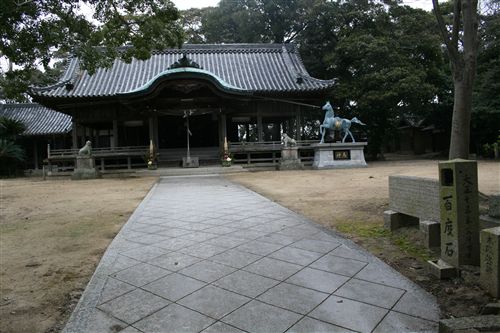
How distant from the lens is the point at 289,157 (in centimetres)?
1973

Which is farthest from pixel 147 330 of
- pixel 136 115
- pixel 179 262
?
pixel 136 115

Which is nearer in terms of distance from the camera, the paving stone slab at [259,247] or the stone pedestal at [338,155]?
the paving stone slab at [259,247]

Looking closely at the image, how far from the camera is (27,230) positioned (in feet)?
20.5

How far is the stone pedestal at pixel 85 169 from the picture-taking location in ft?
59.1

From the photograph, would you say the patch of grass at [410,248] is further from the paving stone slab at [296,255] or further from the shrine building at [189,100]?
the shrine building at [189,100]

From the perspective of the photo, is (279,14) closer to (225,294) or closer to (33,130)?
(33,130)

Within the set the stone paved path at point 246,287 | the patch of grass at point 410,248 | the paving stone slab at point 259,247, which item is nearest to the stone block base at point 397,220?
the patch of grass at point 410,248

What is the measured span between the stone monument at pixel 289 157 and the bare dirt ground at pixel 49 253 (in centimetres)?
1134

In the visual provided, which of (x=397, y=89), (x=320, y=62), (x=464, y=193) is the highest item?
(x=320, y=62)

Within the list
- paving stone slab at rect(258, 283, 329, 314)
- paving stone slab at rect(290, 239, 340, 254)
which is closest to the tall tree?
paving stone slab at rect(290, 239, 340, 254)

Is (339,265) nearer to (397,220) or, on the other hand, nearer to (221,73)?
(397,220)

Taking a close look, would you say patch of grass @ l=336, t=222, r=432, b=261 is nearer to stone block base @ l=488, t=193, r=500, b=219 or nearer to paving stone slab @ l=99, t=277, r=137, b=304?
stone block base @ l=488, t=193, r=500, b=219

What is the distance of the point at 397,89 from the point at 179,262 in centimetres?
2095

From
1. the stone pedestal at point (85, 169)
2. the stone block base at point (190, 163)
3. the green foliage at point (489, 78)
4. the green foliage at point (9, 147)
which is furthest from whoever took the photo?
the green foliage at point (9, 147)
